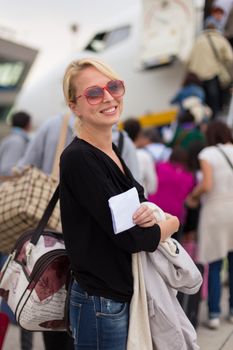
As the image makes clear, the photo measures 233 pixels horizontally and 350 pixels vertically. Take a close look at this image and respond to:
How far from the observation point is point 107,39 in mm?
13305

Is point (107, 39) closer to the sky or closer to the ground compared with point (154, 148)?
closer to the sky

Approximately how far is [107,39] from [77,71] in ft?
37.9

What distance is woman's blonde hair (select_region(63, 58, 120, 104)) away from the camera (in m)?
2.13

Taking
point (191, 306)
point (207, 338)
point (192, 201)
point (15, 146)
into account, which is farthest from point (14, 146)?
point (207, 338)

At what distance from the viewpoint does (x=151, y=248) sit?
6.51 ft

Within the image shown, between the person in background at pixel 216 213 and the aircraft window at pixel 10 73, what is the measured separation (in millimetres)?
27724

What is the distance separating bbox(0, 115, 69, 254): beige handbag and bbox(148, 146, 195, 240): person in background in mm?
2068

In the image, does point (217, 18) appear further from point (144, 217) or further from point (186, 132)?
point (144, 217)

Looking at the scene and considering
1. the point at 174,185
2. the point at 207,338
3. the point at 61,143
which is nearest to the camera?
the point at 61,143

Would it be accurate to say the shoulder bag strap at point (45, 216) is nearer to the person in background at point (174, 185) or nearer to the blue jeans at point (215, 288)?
the blue jeans at point (215, 288)

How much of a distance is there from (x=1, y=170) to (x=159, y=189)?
63.5 inches

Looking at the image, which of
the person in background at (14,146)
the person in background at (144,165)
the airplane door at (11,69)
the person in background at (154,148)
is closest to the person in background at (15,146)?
the person in background at (14,146)

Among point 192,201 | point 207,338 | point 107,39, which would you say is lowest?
point 207,338

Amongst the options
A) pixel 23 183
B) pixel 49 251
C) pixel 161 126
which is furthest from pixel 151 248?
pixel 161 126
